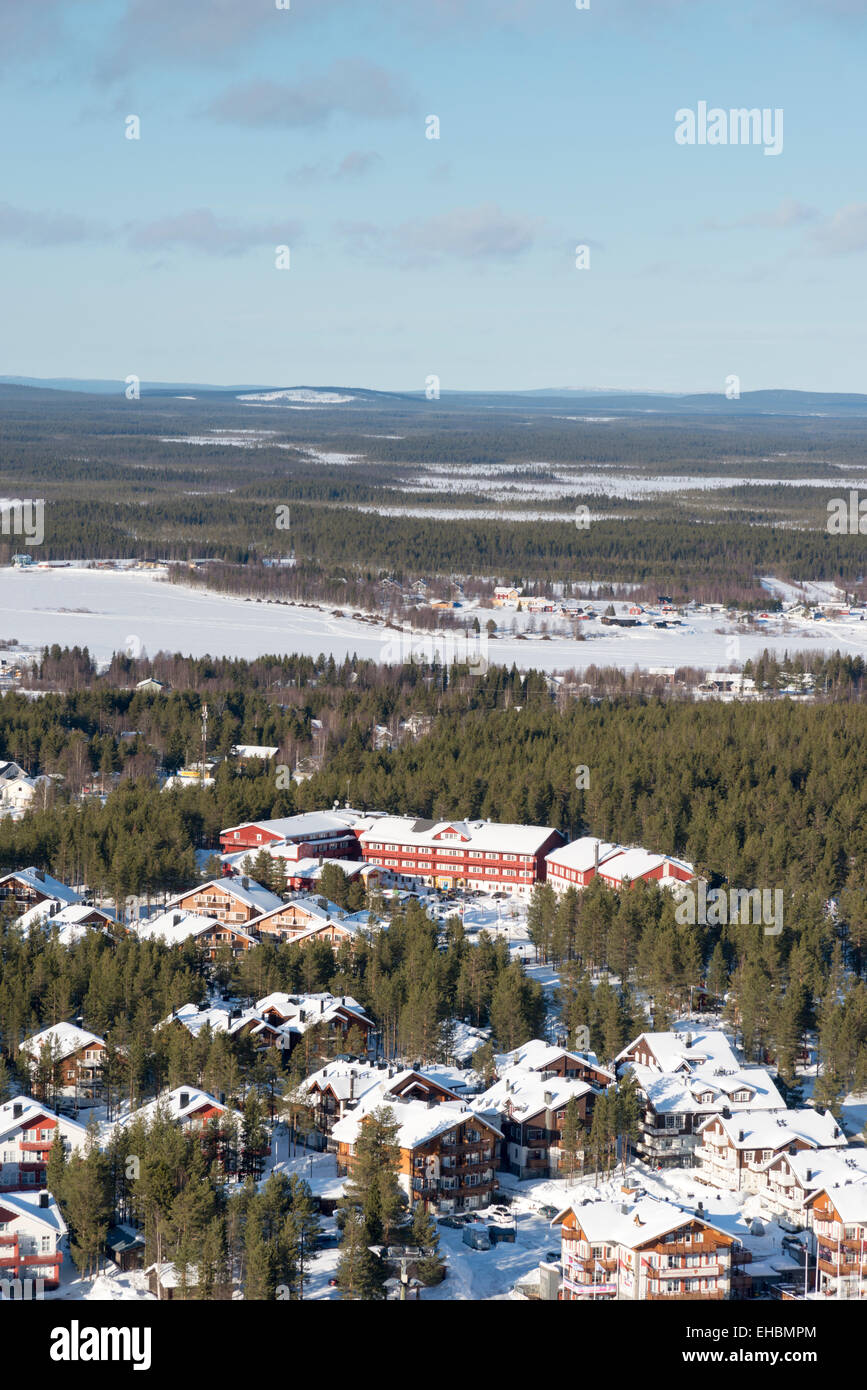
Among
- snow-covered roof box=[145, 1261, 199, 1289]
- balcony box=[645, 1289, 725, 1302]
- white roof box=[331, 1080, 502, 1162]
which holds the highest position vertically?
white roof box=[331, 1080, 502, 1162]

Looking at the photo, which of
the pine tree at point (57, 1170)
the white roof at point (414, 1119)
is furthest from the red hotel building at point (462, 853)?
the pine tree at point (57, 1170)

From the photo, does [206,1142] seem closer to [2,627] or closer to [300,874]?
[300,874]

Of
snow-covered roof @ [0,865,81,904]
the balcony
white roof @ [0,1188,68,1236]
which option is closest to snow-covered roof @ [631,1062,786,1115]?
the balcony

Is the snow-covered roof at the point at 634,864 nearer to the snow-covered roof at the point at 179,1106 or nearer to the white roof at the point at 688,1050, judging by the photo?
the white roof at the point at 688,1050

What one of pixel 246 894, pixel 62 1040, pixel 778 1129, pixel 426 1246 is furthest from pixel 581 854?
pixel 426 1246

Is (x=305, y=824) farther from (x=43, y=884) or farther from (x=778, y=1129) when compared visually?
Result: (x=778, y=1129)

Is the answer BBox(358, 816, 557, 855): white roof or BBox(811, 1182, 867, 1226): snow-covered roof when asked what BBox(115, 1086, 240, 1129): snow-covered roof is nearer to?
BBox(811, 1182, 867, 1226): snow-covered roof
